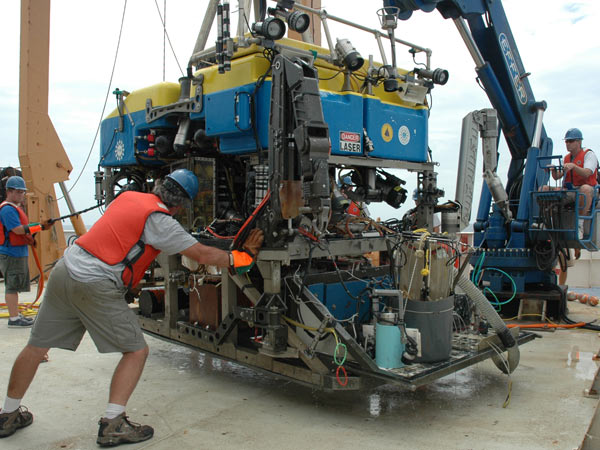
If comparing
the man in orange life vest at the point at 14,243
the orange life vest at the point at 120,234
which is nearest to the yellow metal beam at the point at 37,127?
the man in orange life vest at the point at 14,243

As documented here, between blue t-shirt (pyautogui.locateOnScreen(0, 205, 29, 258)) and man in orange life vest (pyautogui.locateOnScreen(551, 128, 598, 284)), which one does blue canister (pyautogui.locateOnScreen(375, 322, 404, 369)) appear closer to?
man in orange life vest (pyautogui.locateOnScreen(551, 128, 598, 284))

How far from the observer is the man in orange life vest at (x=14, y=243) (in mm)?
6469

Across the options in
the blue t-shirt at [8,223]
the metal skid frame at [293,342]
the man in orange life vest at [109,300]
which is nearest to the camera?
the man in orange life vest at [109,300]

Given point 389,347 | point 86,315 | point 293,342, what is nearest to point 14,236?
point 86,315

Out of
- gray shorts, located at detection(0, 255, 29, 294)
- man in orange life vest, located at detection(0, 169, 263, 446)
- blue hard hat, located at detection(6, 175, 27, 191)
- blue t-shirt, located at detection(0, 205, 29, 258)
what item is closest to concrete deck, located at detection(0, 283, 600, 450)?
man in orange life vest, located at detection(0, 169, 263, 446)

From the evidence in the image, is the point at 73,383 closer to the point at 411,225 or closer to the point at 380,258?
the point at 411,225

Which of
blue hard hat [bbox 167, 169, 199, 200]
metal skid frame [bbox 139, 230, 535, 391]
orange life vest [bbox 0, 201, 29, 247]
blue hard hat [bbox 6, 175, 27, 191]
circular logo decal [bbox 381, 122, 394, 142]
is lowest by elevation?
metal skid frame [bbox 139, 230, 535, 391]

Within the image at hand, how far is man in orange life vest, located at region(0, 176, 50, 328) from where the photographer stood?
21.2 feet

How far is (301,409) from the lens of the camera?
3998 millimetres

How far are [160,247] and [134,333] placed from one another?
57 centimetres

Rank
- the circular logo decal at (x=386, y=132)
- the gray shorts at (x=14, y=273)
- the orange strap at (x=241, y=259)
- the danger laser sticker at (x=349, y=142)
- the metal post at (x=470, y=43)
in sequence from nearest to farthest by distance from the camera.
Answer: the orange strap at (x=241, y=259), the danger laser sticker at (x=349, y=142), the circular logo decal at (x=386, y=132), the gray shorts at (x=14, y=273), the metal post at (x=470, y=43)

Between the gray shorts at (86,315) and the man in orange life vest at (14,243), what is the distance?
11.0ft

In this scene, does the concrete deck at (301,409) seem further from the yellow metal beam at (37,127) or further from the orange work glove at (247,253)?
the yellow metal beam at (37,127)

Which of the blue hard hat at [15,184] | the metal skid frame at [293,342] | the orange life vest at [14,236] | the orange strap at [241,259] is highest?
the blue hard hat at [15,184]
